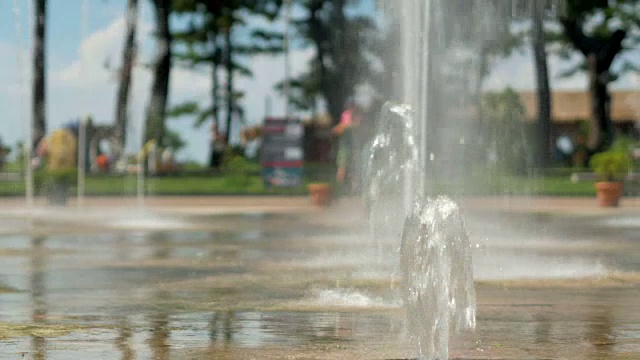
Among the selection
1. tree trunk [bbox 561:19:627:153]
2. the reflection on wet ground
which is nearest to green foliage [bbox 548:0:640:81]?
tree trunk [bbox 561:19:627:153]

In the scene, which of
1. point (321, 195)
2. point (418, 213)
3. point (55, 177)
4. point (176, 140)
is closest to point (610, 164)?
point (321, 195)

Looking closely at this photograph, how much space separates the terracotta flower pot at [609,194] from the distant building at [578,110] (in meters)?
52.6

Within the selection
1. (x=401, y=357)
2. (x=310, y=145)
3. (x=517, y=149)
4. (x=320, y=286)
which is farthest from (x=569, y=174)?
(x=401, y=357)

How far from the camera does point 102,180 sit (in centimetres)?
5003

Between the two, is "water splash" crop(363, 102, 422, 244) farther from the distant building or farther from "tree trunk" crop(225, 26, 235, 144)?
the distant building

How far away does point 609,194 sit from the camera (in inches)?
1339

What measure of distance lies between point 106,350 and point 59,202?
2520 cm

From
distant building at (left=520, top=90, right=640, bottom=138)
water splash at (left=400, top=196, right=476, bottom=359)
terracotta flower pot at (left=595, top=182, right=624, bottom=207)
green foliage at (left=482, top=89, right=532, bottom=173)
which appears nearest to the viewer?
water splash at (left=400, top=196, right=476, bottom=359)

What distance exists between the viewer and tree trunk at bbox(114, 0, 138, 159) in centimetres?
5900

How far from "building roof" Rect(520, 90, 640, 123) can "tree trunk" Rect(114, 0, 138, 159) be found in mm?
37216

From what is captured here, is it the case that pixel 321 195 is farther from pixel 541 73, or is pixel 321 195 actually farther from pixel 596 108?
pixel 596 108

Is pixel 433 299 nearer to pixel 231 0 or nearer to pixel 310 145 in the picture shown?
pixel 231 0

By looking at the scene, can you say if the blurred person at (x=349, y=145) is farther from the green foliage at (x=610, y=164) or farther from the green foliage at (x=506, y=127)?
the green foliage at (x=506, y=127)

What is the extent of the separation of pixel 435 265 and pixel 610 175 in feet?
84.6
